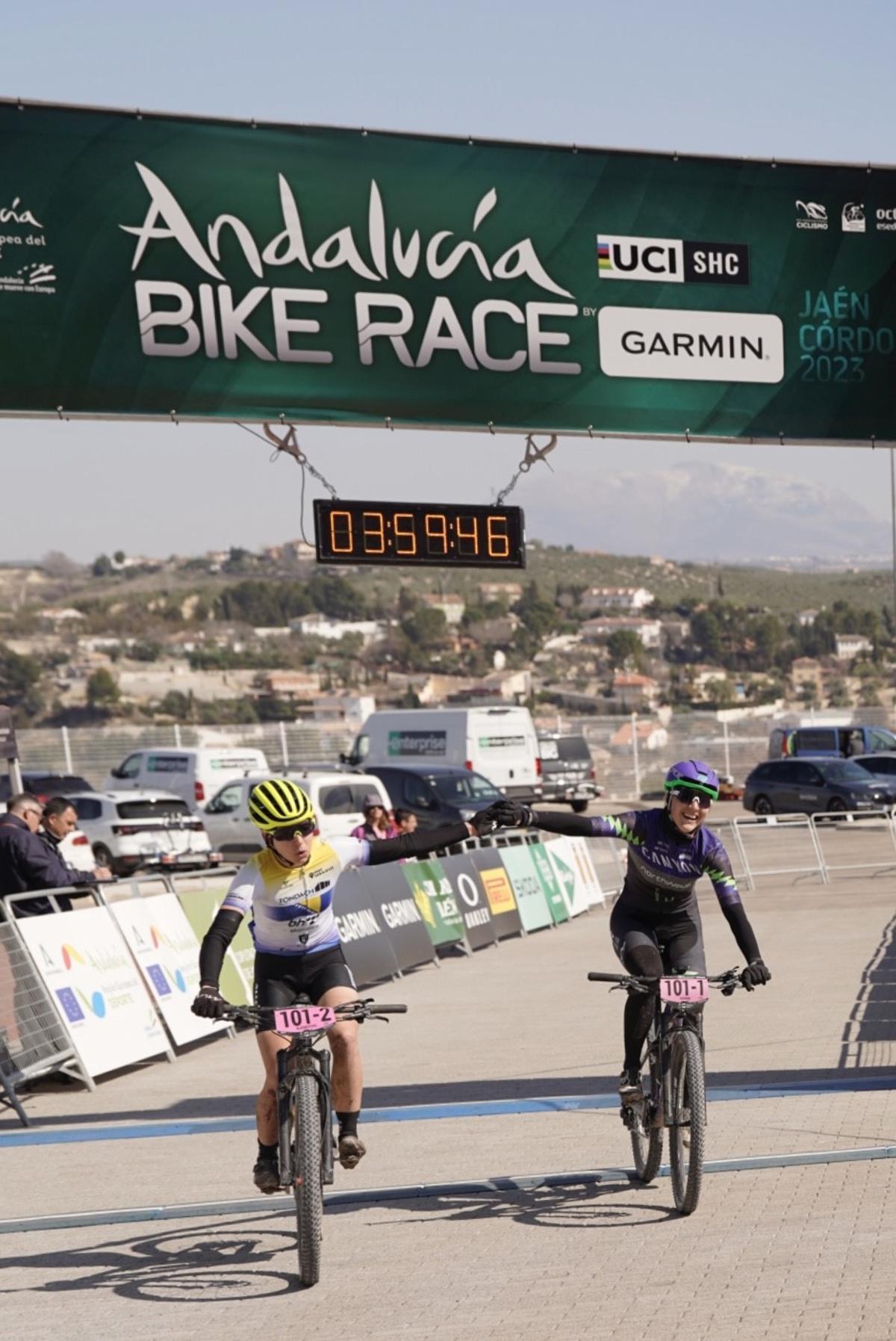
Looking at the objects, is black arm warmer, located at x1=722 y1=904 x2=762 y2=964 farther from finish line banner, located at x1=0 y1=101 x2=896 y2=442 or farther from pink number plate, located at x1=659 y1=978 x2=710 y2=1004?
finish line banner, located at x1=0 y1=101 x2=896 y2=442

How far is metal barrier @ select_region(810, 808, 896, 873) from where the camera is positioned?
30125 millimetres

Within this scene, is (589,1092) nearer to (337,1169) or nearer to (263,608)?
(337,1169)

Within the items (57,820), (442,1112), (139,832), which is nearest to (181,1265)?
(442,1112)

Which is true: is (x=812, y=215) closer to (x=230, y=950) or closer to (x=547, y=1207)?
(x=230, y=950)

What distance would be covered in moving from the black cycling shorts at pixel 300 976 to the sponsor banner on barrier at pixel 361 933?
9533 mm

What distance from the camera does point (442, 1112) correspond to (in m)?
10.7

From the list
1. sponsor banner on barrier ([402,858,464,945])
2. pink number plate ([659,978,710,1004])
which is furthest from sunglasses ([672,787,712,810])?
sponsor banner on barrier ([402,858,464,945])

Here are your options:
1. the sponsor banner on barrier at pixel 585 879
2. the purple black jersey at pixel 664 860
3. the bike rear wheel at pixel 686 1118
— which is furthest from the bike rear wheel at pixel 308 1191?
the sponsor banner on barrier at pixel 585 879

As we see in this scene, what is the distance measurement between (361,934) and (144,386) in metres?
6.29

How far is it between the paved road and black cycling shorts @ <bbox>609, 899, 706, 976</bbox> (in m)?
0.98

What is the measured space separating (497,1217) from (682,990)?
125cm

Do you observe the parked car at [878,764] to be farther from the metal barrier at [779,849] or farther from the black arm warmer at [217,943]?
the black arm warmer at [217,943]

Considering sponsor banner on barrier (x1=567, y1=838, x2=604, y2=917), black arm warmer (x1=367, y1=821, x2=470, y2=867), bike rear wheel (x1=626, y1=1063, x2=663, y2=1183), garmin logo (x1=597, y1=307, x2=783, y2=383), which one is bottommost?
sponsor banner on barrier (x1=567, y1=838, x2=604, y2=917)

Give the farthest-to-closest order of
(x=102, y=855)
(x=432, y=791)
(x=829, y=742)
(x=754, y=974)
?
(x=829, y=742)
(x=432, y=791)
(x=102, y=855)
(x=754, y=974)
